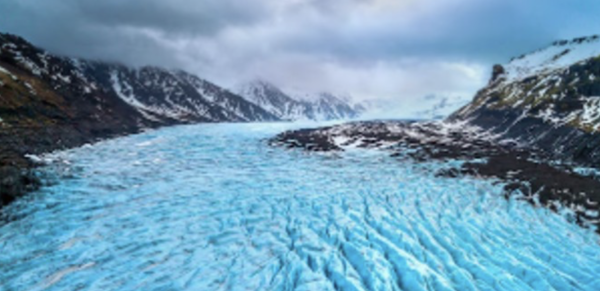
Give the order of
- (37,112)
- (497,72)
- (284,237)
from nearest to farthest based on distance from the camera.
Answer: (284,237) < (37,112) < (497,72)

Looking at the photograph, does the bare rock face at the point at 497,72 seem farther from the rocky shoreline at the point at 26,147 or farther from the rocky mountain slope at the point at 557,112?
the rocky shoreline at the point at 26,147

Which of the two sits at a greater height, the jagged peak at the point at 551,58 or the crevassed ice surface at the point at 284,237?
the jagged peak at the point at 551,58

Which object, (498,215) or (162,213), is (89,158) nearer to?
(162,213)

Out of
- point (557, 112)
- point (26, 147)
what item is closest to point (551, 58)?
point (557, 112)

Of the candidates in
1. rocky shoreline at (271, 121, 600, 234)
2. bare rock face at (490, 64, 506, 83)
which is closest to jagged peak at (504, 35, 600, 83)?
bare rock face at (490, 64, 506, 83)

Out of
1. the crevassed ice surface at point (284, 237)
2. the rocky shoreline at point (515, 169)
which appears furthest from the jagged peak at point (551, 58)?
the crevassed ice surface at point (284, 237)

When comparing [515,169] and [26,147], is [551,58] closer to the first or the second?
[515,169]
